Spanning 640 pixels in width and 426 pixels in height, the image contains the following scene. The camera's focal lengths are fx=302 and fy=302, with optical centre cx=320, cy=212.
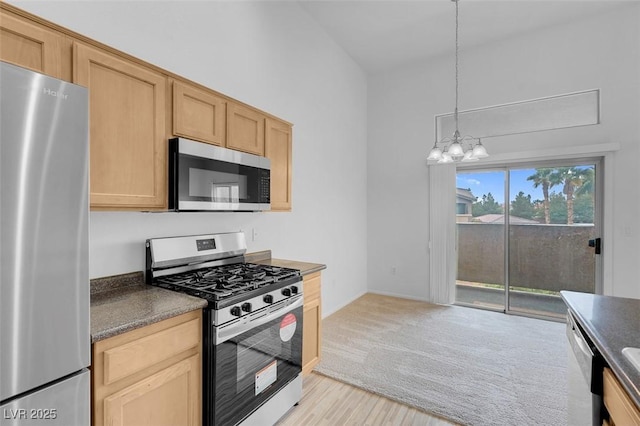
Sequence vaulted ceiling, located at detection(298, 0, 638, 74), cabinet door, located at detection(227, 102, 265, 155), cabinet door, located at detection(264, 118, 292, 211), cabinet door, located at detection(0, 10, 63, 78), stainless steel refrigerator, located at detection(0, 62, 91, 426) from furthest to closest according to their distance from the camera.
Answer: vaulted ceiling, located at detection(298, 0, 638, 74)
cabinet door, located at detection(264, 118, 292, 211)
cabinet door, located at detection(227, 102, 265, 155)
cabinet door, located at detection(0, 10, 63, 78)
stainless steel refrigerator, located at detection(0, 62, 91, 426)

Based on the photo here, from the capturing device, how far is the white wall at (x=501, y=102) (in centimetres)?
349

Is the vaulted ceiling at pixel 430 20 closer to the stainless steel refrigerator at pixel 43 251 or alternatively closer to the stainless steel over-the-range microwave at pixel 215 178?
the stainless steel over-the-range microwave at pixel 215 178

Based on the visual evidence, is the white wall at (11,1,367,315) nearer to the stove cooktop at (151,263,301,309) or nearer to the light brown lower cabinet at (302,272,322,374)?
the stove cooktop at (151,263,301,309)

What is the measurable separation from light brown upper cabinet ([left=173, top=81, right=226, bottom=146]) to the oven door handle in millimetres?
1170

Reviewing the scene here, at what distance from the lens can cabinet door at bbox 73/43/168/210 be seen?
143 cm

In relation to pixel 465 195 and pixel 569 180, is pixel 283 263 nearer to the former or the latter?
pixel 465 195

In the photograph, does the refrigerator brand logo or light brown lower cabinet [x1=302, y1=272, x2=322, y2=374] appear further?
light brown lower cabinet [x1=302, y1=272, x2=322, y2=374]

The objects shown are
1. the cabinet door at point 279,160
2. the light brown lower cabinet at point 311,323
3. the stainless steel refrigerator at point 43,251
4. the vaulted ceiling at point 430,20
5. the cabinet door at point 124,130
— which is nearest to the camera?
the stainless steel refrigerator at point 43,251

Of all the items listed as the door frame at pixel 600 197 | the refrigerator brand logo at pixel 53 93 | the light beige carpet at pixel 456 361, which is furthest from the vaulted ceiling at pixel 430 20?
the light beige carpet at pixel 456 361

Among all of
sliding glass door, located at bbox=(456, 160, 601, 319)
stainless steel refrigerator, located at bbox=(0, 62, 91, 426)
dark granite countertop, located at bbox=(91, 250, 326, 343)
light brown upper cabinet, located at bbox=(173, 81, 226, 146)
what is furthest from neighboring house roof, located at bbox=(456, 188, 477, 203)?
stainless steel refrigerator, located at bbox=(0, 62, 91, 426)

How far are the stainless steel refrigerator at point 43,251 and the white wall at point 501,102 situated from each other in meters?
4.33

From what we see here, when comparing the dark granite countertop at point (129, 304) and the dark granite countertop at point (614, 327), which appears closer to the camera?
the dark granite countertop at point (614, 327)

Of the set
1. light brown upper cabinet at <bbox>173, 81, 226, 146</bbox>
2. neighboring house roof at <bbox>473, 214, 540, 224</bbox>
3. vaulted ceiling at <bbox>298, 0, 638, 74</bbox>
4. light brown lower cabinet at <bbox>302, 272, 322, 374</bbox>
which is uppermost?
vaulted ceiling at <bbox>298, 0, 638, 74</bbox>

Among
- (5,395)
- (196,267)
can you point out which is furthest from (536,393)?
(5,395)
